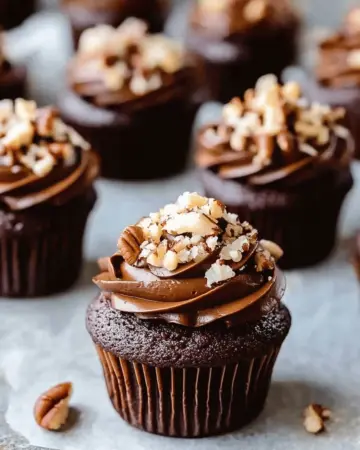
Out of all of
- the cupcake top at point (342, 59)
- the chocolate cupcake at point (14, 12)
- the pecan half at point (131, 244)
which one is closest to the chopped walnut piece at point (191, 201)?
the pecan half at point (131, 244)

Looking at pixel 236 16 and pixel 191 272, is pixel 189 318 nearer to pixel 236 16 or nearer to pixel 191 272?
pixel 191 272

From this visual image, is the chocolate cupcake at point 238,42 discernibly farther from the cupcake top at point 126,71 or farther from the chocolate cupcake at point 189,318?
the chocolate cupcake at point 189,318

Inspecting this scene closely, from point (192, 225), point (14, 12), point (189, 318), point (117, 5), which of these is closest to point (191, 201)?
point (192, 225)

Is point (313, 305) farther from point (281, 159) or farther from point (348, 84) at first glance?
point (348, 84)

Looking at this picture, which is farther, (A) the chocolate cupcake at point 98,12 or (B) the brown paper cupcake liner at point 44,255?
(A) the chocolate cupcake at point 98,12

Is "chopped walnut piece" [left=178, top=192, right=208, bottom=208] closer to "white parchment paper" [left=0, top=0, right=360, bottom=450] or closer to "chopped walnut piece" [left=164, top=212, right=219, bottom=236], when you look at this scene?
"chopped walnut piece" [left=164, top=212, right=219, bottom=236]

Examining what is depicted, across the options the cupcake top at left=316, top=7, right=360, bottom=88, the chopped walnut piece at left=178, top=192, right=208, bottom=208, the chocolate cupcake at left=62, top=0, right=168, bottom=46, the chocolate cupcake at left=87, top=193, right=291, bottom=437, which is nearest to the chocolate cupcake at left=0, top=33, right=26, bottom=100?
the chocolate cupcake at left=62, top=0, right=168, bottom=46
